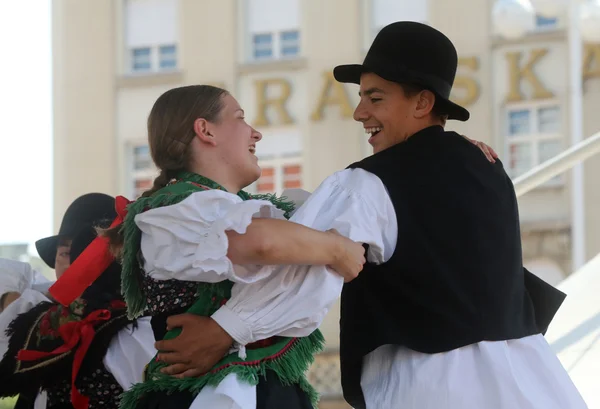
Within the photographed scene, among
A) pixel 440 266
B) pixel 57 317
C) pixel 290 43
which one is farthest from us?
pixel 290 43

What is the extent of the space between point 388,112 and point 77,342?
130cm

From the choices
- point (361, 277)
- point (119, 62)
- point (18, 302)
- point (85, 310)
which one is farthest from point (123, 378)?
point (119, 62)

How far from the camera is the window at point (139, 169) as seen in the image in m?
18.7

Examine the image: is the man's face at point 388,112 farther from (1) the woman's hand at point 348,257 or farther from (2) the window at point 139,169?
(2) the window at point 139,169

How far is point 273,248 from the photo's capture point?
2336 mm

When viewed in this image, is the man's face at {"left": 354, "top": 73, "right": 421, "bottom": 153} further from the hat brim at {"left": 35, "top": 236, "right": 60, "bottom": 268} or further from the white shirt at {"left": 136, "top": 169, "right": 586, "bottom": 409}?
the hat brim at {"left": 35, "top": 236, "right": 60, "bottom": 268}

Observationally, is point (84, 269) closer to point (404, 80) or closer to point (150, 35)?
point (404, 80)

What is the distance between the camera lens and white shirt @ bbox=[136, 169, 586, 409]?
7.80 ft

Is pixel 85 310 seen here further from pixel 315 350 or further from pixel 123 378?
pixel 315 350

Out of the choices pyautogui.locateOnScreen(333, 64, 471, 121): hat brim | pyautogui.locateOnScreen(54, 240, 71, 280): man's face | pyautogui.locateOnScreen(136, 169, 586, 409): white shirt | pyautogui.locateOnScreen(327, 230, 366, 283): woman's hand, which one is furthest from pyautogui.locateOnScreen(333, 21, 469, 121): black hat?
pyautogui.locateOnScreen(54, 240, 71, 280): man's face

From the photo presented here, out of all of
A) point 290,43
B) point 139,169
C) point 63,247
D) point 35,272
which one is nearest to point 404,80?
point 63,247

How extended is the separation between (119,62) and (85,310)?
15.8 m

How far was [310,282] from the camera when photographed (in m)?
2.41

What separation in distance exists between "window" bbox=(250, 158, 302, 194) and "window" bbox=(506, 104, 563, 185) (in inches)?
132
